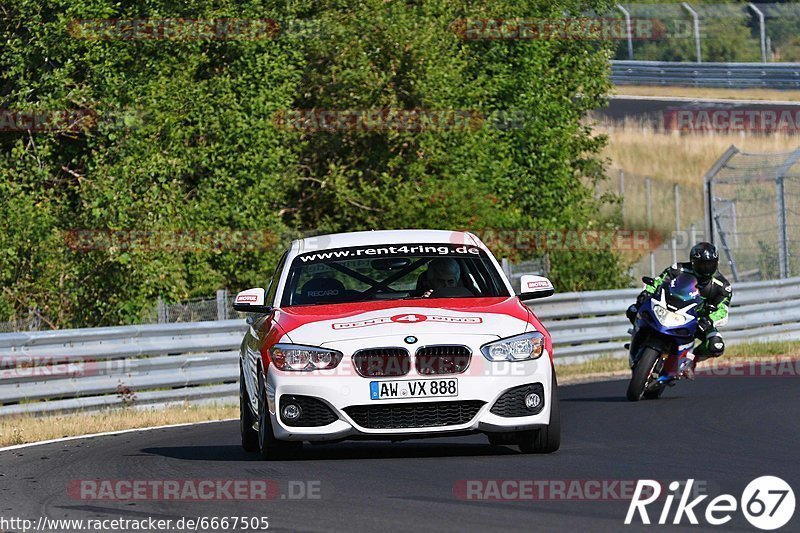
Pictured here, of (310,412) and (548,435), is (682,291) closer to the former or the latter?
(548,435)

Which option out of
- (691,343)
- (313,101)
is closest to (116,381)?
(691,343)

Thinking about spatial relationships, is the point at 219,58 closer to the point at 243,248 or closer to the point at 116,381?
the point at 243,248

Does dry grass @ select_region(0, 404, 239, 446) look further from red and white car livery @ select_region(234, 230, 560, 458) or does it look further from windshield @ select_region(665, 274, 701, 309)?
windshield @ select_region(665, 274, 701, 309)

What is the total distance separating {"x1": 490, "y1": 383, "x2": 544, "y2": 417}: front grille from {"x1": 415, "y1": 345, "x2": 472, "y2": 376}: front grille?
1.02ft

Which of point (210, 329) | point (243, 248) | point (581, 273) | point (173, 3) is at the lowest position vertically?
point (581, 273)

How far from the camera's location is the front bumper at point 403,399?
31.4 ft

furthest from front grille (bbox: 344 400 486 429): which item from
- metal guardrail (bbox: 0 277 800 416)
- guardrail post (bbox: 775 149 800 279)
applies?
guardrail post (bbox: 775 149 800 279)

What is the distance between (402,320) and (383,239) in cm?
162

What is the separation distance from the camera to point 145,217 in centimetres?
2423

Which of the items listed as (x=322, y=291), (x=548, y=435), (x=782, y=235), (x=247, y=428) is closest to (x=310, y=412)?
(x=322, y=291)

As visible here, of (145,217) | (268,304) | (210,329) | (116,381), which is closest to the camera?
(268,304)

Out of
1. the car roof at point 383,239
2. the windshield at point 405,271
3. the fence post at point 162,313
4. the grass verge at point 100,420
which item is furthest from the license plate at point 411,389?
the fence post at point 162,313

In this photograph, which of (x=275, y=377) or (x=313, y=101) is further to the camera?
(x=313, y=101)

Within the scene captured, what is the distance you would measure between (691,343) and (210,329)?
19.5 ft
